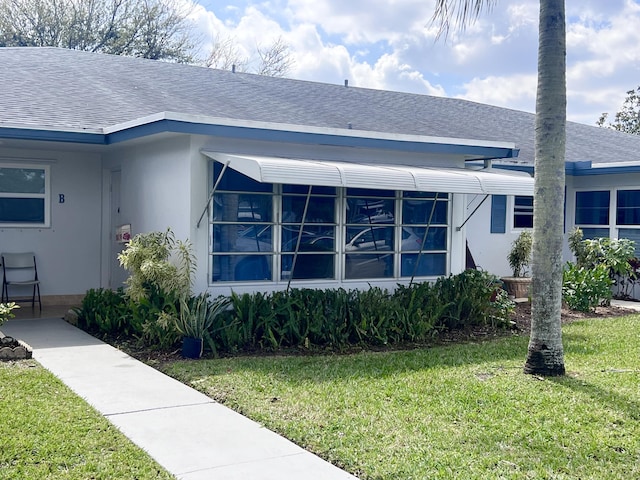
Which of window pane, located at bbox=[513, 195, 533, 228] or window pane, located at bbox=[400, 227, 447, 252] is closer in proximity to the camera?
window pane, located at bbox=[400, 227, 447, 252]

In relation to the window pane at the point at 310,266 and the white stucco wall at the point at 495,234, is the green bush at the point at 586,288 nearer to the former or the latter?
the white stucco wall at the point at 495,234


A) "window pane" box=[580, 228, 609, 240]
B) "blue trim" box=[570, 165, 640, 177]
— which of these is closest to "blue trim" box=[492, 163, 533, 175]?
"blue trim" box=[570, 165, 640, 177]

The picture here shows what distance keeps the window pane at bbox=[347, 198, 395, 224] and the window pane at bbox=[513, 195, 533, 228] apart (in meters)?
5.91

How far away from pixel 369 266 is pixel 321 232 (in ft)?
3.36

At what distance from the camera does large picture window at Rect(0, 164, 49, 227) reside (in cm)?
1254

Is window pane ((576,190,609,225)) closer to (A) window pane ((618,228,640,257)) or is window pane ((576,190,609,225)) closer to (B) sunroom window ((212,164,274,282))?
(A) window pane ((618,228,640,257))

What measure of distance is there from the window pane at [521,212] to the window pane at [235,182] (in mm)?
7925

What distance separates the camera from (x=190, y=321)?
9109mm

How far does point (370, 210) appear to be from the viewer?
37.3ft

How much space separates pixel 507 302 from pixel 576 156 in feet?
23.8

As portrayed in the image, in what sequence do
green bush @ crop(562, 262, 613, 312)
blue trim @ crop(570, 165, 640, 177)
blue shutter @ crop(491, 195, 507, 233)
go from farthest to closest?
blue shutter @ crop(491, 195, 507, 233)
blue trim @ crop(570, 165, 640, 177)
green bush @ crop(562, 262, 613, 312)

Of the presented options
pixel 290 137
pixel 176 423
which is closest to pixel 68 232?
pixel 290 137

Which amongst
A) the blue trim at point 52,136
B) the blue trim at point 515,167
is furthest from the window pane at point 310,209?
the blue trim at point 515,167

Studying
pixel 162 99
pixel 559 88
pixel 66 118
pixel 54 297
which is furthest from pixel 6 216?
pixel 559 88
